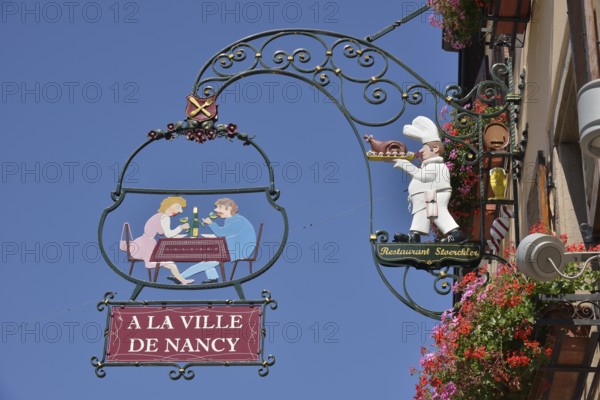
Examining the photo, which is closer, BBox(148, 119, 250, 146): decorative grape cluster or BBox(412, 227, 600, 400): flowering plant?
BBox(412, 227, 600, 400): flowering plant

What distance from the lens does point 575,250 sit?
10.2m

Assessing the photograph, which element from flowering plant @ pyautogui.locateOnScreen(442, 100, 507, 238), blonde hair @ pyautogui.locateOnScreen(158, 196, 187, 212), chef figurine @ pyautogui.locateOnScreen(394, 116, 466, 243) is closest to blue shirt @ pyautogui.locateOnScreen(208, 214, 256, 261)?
blonde hair @ pyautogui.locateOnScreen(158, 196, 187, 212)

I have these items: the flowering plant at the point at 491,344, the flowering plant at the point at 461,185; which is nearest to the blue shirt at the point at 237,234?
the flowering plant at the point at 491,344

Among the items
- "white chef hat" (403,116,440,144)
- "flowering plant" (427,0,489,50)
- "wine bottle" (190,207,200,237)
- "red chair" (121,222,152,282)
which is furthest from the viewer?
"flowering plant" (427,0,489,50)

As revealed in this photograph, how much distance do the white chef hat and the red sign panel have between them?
233 cm

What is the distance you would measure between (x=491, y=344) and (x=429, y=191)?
2.08 metres

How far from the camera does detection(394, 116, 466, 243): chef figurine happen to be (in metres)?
12.4

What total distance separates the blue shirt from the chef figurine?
1390mm

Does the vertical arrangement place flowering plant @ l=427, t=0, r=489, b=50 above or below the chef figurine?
above

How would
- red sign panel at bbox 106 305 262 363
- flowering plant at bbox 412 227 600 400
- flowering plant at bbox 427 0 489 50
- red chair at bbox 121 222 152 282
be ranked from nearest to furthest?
flowering plant at bbox 412 227 600 400 → red sign panel at bbox 106 305 262 363 → red chair at bbox 121 222 152 282 → flowering plant at bbox 427 0 489 50

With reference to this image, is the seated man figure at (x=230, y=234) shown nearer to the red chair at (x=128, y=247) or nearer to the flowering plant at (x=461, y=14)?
the red chair at (x=128, y=247)

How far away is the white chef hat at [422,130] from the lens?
13102 mm

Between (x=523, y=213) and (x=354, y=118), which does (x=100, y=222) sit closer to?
(x=354, y=118)

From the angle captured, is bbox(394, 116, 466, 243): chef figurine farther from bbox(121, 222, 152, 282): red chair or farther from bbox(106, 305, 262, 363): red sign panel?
bbox(121, 222, 152, 282): red chair
